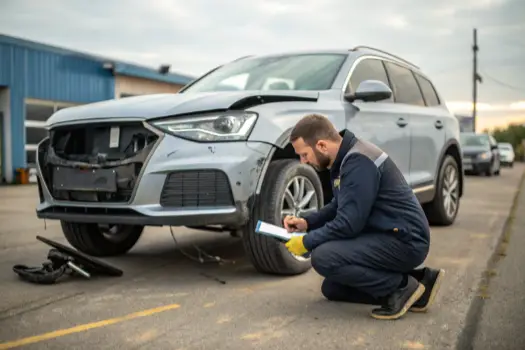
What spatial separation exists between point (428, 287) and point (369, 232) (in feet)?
1.58

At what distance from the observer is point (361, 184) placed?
10.8ft

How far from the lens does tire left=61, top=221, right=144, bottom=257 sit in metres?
5.20

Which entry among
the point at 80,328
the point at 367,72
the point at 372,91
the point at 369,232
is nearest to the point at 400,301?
the point at 369,232

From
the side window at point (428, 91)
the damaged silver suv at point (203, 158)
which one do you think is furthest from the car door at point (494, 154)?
the damaged silver suv at point (203, 158)

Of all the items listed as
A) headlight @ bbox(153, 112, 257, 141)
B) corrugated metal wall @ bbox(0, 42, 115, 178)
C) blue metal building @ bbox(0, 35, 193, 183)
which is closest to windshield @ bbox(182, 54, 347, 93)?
headlight @ bbox(153, 112, 257, 141)

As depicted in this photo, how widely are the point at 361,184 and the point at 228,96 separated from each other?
1358mm

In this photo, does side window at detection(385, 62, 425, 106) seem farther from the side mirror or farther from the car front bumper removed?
the car front bumper removed

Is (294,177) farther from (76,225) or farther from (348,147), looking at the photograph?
(76,225)

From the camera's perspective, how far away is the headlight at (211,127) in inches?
162

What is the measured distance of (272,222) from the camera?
165 inches

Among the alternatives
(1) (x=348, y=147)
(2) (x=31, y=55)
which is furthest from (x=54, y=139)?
(2) (x=31, y=55)

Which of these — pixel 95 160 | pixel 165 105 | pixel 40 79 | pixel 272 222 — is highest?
pixel 40 79

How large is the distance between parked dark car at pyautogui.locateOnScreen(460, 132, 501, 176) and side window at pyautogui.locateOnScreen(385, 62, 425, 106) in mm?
15253

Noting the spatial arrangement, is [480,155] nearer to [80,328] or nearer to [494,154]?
[494,154]
